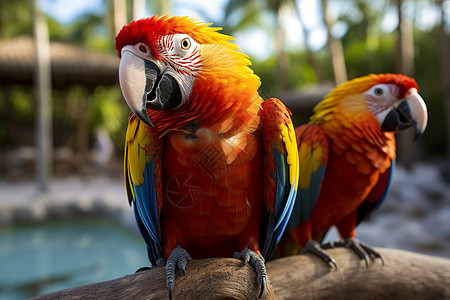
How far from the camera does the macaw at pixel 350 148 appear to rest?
139cm

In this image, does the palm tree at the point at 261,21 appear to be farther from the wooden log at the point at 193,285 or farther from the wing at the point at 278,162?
the wooden log at the point at 193,285

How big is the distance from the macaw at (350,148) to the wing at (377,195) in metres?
0.03

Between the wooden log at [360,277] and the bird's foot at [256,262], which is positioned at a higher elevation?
the bird's foot at [256,262]

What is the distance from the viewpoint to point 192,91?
3.09 feet

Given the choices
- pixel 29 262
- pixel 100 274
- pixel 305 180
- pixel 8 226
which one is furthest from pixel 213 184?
pixel 8 226

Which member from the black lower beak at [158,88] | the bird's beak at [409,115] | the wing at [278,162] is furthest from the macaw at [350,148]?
the black lower beak at [158,88]

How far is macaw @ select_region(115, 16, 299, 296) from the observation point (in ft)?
2.96

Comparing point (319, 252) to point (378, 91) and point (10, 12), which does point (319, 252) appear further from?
point (10, 12)

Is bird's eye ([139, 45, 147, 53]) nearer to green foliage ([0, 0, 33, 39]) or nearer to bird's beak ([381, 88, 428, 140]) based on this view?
bird's beak ([381, 88, 428, 140])

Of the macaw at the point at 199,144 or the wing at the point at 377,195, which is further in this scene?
the wing at the point at 377,195

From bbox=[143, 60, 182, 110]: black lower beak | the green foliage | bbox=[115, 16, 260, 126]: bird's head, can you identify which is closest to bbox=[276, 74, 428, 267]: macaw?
bbox=[115, 16, 260, 126]: bird's head

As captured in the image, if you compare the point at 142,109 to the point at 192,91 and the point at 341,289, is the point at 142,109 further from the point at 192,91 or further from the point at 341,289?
the point at 341,289

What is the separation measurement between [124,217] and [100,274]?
116 centimetres

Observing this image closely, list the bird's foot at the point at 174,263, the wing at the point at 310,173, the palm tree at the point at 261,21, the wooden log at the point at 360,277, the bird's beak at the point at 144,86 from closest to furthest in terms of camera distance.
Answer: the bird's beak at the point at 144,86
the bird's foot at the point at 174,263
the wooden log at the point at 360,277
the wing at the point at 310,173
the palm tree at the point at 261,21
